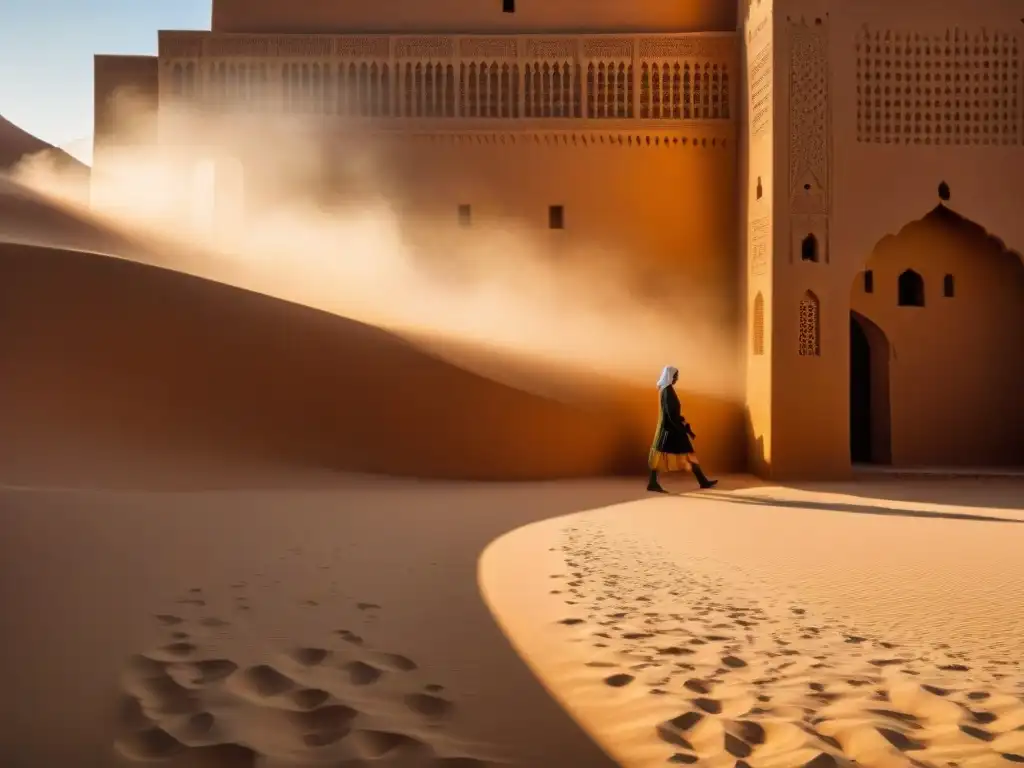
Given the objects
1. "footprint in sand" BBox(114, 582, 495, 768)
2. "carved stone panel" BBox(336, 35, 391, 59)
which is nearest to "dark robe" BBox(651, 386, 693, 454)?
"footprint in sand" BBox(114, 582, 495, 768)

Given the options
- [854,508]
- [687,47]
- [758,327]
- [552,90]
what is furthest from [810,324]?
[552,90]

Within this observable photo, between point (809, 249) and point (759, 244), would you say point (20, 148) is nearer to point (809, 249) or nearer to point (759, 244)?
point (759, 244)

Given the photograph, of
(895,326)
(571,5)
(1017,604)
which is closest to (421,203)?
(571,5)

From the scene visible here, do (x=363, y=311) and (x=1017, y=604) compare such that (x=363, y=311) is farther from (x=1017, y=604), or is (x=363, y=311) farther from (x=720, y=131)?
(x=1017, y=604)

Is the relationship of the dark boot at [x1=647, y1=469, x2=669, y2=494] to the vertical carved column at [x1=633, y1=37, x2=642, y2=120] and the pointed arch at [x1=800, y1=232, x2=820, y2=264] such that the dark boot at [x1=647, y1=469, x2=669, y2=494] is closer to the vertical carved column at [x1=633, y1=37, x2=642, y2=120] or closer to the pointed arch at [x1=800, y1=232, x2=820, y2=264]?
the pointed arch at [x1=800, y1=232, x2=820, y2=264]

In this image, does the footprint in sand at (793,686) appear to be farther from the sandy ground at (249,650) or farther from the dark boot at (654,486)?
the dark boot at (654,486)

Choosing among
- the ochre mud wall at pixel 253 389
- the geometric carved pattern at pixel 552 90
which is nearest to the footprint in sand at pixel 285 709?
the ochre mud wall at pixel 253 389

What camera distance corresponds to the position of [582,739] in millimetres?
2465

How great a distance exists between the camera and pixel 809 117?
34.7 feet

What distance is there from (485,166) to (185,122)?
4485mm

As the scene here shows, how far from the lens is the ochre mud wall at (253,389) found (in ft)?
30.2

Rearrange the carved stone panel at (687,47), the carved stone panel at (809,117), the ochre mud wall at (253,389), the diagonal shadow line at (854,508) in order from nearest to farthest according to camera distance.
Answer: the diagonal shadow line at (854,508), the ochre mud wall at (253,389), the carved stone panel at (809,117), the carved stone panel at (687,47)

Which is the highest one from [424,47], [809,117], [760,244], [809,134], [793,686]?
[424,47]

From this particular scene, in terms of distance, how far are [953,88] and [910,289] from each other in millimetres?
2688
